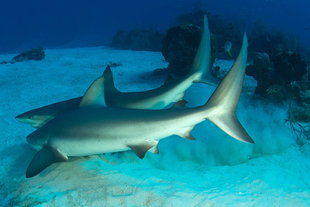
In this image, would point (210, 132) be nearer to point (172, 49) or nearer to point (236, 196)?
point (236, 196)

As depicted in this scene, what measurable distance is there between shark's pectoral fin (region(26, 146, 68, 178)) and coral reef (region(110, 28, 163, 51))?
62.0 ft

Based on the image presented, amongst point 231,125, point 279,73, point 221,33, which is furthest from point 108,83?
point 221,33

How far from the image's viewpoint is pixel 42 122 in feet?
14.6

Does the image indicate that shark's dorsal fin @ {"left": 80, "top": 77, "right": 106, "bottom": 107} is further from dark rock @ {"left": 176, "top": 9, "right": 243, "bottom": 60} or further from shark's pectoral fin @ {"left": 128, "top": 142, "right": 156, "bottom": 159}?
dark rock @ {"left": 176, "top": 9, "right": 243, "bottom": 60}

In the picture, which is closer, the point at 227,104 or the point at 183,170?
the point at 227,104

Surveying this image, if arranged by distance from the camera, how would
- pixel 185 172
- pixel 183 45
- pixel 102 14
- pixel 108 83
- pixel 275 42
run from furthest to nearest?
pixel 102 14, pixel 275 42, pixel 183 45, pixel 108 83, pixel 185 172

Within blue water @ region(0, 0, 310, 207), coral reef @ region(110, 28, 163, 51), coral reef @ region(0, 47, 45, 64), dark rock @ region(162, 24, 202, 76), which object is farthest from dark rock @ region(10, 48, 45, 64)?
dark rock @ region(162, 24, 202, 76)

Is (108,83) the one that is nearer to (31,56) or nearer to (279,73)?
(279,73)

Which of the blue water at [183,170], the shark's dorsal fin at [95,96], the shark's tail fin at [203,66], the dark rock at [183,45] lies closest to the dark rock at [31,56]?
the blue water at [183,170]

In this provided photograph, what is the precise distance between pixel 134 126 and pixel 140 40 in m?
20.5

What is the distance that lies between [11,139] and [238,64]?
513cm

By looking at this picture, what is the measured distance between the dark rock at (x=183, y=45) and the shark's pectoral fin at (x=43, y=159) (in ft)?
21.3

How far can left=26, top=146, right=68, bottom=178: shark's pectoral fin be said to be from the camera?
2.73m

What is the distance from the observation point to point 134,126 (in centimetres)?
285
